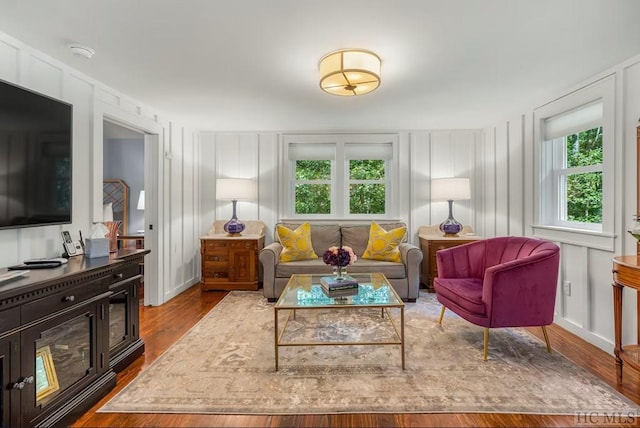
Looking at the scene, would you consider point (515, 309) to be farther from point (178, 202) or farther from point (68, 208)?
point (178, 202)

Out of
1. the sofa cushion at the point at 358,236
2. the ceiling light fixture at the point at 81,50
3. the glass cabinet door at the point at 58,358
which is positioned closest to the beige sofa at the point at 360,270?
the sofa cushion at the point at 358,236

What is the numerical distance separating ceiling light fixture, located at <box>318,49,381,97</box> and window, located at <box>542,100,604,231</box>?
1962 millimetres

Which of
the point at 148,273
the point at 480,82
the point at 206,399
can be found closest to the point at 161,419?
the point at 206,399

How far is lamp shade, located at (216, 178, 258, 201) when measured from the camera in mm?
4227

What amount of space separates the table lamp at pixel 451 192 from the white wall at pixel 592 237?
0.57 meters

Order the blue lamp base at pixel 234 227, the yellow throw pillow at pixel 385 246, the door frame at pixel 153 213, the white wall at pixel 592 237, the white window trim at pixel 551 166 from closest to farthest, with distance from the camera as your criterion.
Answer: the white wall at pixel 592 237
the white window trim at pixel 551 166
the door frame at pixel 153 213
the yellow throw pillow at pixel 385 246
the blue lamp base at pixel 234 227

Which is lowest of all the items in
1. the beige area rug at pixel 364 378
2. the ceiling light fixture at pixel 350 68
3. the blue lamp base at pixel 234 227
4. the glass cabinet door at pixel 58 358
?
the beige area rug at pixel 364 378

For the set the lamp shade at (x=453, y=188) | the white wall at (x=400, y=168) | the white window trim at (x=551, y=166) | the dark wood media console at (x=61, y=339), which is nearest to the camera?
the dark wood media console at (x=61, y=339)

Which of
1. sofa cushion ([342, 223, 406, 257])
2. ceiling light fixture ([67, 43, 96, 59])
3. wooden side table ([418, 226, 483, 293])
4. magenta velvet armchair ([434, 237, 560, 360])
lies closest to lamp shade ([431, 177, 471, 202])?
wooden side table ([418, 226, 483, 293])

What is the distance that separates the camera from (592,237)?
8.45 ft

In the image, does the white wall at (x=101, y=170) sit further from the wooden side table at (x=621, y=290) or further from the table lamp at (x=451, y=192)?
the wooden side table at (x=621, y=290)

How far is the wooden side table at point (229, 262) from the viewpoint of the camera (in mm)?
4082

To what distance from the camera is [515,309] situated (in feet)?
7.56

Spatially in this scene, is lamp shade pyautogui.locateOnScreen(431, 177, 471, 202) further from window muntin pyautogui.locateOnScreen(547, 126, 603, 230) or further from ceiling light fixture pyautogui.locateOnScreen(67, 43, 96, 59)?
ceiling light fixture pyautogui.locateOnScreen(67, 43, 96, 59)
